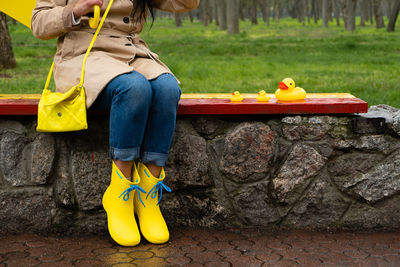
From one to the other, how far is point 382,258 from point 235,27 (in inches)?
856

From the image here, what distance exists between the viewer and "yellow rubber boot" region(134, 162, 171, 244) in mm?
3074

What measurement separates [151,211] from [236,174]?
21.7 inches

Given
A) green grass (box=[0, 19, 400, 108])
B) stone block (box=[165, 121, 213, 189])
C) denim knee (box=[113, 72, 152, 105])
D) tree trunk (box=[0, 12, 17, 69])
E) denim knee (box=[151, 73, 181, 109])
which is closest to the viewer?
denim knee (box=[113, 72, 152, 105])

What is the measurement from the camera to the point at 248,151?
3.33m

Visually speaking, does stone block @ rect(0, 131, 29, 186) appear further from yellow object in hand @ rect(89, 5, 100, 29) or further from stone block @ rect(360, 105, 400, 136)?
stone block @ rect(360, 105, 400, 136)

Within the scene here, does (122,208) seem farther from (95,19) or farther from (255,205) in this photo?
(95,19)

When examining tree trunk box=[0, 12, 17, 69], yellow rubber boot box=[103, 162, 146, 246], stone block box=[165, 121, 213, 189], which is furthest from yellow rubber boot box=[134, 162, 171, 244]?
tree trunk box=[0, 12, 17, 69]

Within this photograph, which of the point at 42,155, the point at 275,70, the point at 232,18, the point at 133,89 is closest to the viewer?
the point at 133,89

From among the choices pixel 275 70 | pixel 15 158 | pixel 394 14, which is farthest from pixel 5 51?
pixel 394 14

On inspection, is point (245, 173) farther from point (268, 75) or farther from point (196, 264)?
point (268, 75)

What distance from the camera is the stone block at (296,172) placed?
3.32m

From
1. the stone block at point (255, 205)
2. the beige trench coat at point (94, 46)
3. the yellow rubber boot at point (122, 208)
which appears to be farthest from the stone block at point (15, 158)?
the stone block at point (255, 205)

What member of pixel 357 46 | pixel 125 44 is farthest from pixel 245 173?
pixel 357 46

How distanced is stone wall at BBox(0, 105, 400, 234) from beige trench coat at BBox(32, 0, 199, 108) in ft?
1.11
